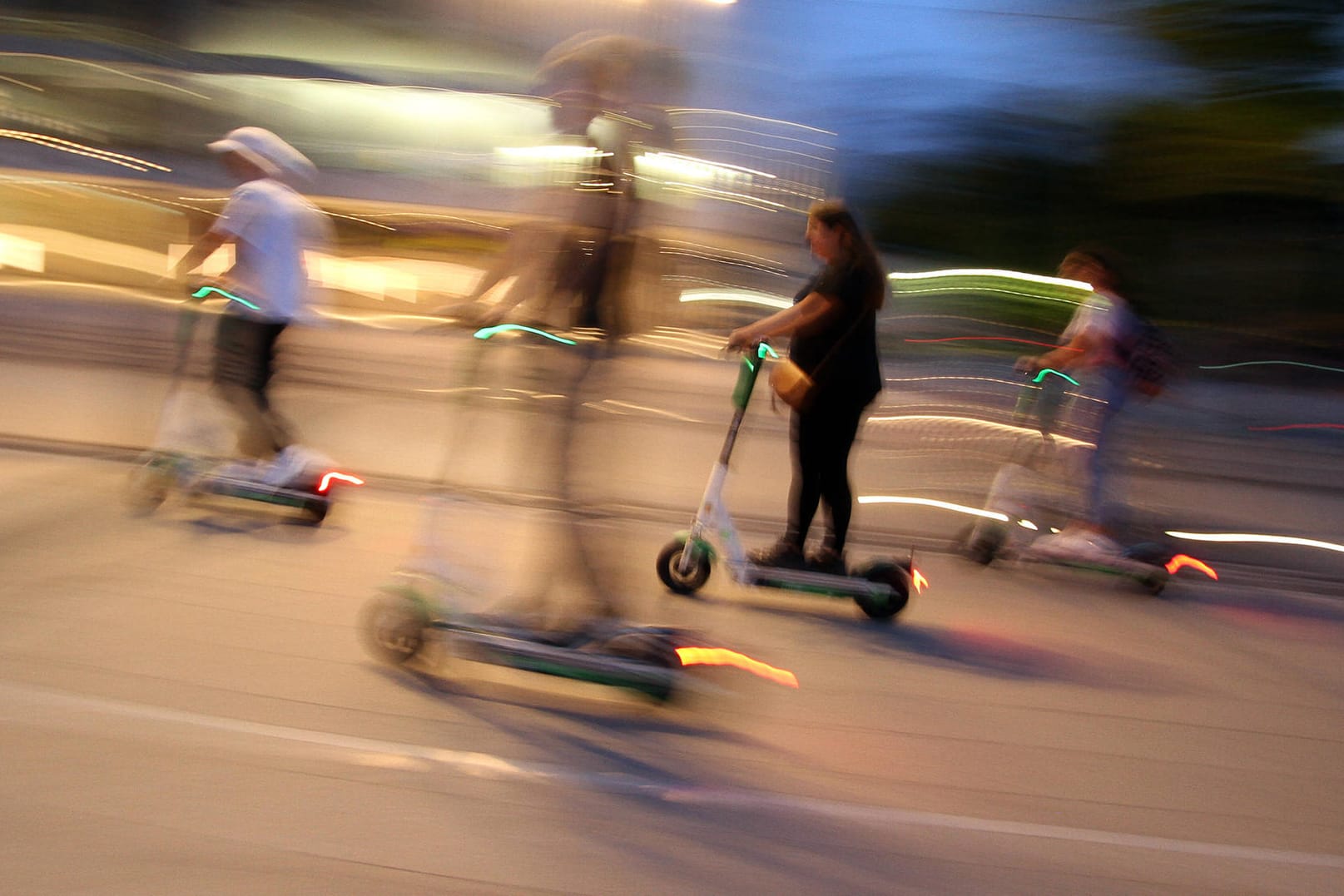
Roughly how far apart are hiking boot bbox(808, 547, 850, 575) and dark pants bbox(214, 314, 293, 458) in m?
2.65

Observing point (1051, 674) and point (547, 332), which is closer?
point (547, 332)

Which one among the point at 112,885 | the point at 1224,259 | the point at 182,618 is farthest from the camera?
the point at 1224,259

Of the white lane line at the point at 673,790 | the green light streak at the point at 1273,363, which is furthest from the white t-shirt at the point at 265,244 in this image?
the green light streak at the point at 1273,363

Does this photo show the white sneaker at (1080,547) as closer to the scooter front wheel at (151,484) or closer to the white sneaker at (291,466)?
the white sneaker at (291,466)

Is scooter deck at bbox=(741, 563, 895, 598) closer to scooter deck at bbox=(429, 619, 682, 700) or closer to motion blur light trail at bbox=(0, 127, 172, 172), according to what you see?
scooter deck at bbox=(429, 619, 682, 700)

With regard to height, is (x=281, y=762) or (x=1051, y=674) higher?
(x=1051, y=674)

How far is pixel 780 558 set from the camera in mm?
5977

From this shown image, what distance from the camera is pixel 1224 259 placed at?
90.2ft

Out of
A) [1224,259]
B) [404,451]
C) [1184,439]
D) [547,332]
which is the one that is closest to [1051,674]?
[547,332]

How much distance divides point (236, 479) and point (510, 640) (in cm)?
268

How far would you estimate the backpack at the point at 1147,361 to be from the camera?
23.8 ft

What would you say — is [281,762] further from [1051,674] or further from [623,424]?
[623,424]

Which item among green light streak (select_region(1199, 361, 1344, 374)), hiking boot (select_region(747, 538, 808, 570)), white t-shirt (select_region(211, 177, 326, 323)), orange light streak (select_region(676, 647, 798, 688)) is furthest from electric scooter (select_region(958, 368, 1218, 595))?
green light streak (select_region(1199, 361, 1344, 374))

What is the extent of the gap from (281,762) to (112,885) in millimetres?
775
